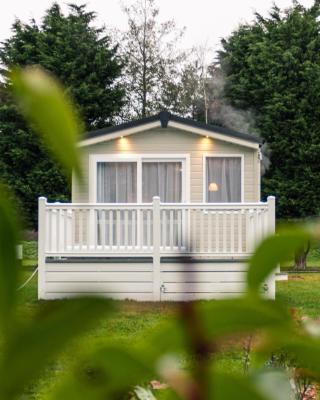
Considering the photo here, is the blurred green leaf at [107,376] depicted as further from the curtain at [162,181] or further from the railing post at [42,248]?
the curtain at [162,181]

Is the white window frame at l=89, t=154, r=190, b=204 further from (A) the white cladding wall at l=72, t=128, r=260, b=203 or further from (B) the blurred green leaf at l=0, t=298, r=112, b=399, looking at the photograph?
(B) the blurred green leaf at l=0, t=298, r=112, b=399

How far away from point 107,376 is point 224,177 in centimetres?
1180

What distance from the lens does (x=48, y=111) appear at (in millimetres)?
164

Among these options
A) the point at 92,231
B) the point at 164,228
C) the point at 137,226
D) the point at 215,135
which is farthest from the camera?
the point at 215,135

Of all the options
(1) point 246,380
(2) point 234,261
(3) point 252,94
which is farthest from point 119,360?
(3) point 252,94

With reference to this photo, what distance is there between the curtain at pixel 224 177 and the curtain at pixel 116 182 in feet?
4.16

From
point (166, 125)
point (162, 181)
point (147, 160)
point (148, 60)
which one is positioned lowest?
point (162, 181)

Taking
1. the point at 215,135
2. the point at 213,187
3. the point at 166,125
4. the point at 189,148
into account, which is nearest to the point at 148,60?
the point at 166,125

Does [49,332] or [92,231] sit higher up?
[49,332]

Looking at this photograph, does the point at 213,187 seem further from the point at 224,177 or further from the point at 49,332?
the point at 49,332

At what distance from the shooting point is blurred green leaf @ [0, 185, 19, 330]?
0.15 metres

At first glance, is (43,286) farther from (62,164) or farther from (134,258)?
(62,164)

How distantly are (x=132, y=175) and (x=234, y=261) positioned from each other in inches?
135

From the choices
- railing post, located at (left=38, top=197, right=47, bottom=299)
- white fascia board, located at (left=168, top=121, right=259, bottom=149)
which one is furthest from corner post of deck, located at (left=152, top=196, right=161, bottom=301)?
white fascia board, located at (left=168, top=121, right=259, bottom=149)
